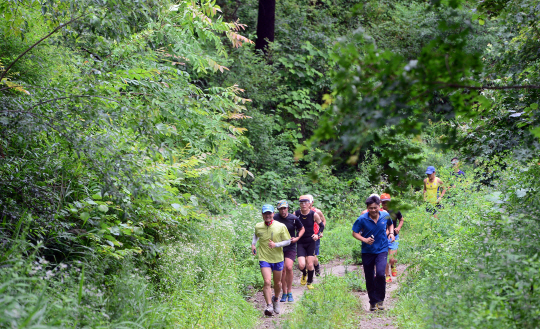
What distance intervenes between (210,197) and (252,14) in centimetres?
1243

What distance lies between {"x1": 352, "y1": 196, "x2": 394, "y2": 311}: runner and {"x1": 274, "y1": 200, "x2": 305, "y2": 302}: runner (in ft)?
4.70

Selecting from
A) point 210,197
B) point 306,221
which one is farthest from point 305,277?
point 210,197

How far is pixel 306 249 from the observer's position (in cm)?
1002

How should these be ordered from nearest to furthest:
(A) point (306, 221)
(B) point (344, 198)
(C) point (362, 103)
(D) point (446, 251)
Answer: (C) point (362, 103) < (D) point (446, 251) < (A) point (306, 221) < (B) point (344, 198)

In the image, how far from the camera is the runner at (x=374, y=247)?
8031 mm

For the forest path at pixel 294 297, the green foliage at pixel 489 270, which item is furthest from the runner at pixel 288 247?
the green foliage at pixel 489 270

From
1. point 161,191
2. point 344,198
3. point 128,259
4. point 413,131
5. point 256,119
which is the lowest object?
point 344,198

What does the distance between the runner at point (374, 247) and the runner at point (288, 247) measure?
1434mm

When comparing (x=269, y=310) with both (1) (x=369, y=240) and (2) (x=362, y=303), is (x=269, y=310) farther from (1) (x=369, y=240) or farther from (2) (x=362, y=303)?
(1) (x=369, y=240)

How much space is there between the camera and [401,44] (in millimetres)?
20750

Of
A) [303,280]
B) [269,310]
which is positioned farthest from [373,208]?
[303,280]

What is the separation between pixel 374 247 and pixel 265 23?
12.6 m

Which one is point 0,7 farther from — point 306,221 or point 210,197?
point 306,221

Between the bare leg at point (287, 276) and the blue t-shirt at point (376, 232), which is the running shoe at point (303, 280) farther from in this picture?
the blue t-shirt at point (376, 232)
